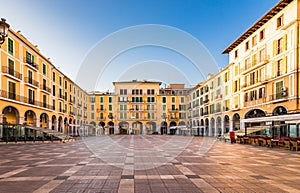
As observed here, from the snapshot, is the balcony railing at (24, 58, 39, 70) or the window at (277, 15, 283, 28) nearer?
the window at (277, 15, 283, 28)

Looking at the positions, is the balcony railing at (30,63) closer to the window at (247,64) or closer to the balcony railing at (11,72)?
the balcony railing at (11,72)

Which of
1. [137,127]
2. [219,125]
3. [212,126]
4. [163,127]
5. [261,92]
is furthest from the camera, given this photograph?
[137,127]

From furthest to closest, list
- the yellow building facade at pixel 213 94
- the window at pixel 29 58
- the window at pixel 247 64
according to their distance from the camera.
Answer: the window at pixel 247 64
the window at pixel 29 58
the yellow building facade at pixel 213 94

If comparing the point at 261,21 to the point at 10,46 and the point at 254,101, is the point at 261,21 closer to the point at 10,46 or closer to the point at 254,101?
the point at 254,101

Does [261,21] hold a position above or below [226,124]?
above

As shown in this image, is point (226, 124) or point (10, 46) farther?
point (226, 124)

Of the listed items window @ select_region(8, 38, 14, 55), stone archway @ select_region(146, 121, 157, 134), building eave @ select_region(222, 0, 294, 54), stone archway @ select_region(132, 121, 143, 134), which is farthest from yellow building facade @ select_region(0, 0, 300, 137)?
stone archway @ select_region(132, 121, 143, 134)

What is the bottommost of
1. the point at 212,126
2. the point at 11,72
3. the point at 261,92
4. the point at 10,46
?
the point at 212,126

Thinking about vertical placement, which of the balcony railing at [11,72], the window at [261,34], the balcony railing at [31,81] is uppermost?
the window at [261,34]

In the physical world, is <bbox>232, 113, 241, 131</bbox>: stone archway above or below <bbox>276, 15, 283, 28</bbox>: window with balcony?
below

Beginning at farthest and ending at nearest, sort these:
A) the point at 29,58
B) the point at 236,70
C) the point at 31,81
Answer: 1. the point at 236,70
2. the point at 31,81
3. the point at 29,58

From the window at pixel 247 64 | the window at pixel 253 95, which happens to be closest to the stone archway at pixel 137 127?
the window at pixel 253 95

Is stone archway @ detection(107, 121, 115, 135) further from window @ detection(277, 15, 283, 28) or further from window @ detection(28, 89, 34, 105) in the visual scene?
window @ detection(277, 15, 283, 28)

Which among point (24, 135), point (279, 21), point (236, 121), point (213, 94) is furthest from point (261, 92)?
point (24, 135)
